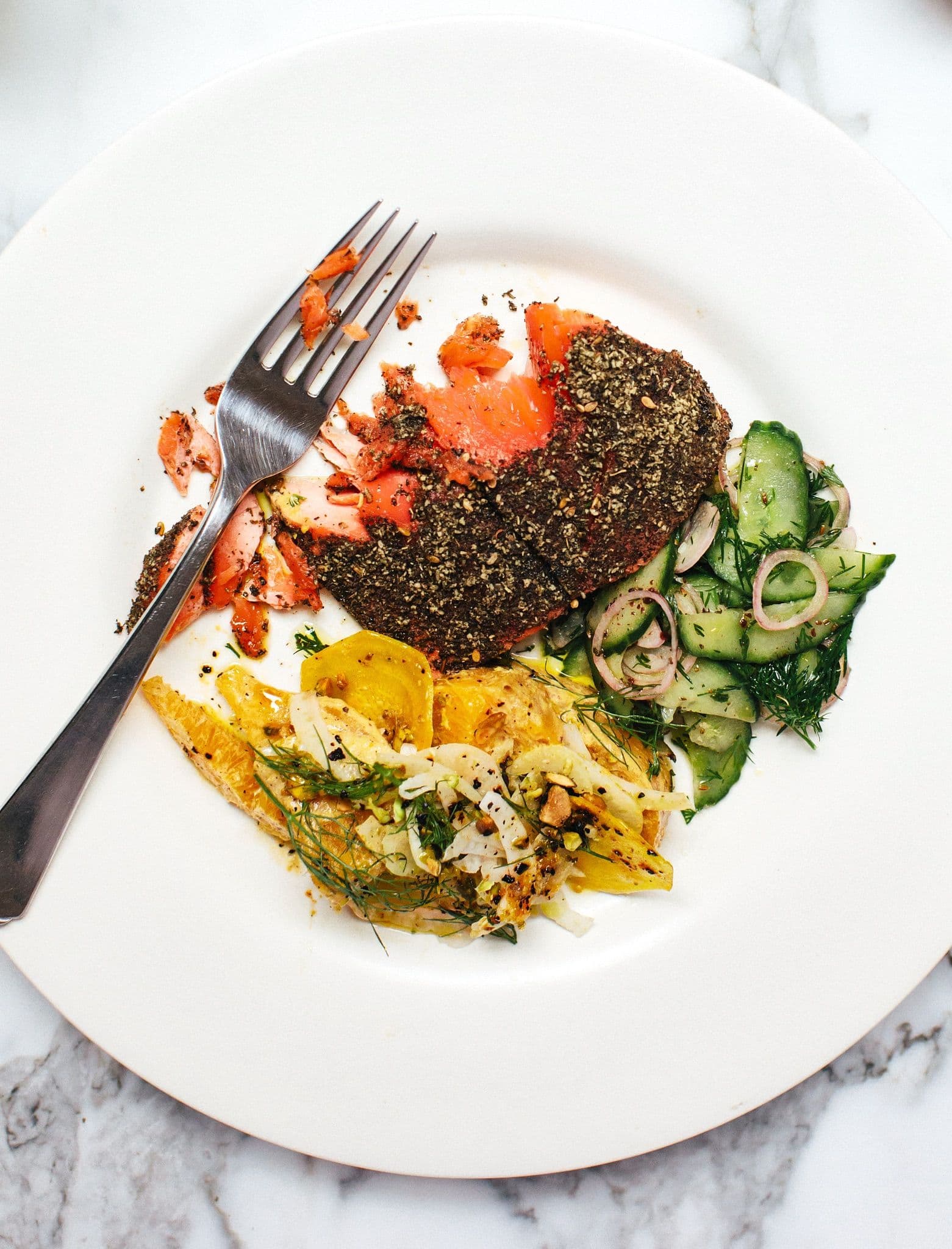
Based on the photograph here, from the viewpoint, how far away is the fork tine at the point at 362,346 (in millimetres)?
3186

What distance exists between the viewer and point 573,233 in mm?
3279

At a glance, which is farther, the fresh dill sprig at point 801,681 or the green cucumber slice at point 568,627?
the green cucumber slice at point 568,627

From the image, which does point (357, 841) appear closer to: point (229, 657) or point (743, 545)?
point (229, 657)

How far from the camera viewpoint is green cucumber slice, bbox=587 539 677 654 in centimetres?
316

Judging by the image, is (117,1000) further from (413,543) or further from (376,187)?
(376,187)

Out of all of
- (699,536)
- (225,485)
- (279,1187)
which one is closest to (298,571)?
(225,485)

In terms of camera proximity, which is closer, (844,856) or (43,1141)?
(844,856)

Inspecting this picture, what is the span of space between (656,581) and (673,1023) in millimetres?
1712

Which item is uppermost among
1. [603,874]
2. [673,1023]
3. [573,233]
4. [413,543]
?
[573,233]

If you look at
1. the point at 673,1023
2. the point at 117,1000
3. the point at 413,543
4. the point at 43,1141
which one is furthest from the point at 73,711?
the point at 673,1023

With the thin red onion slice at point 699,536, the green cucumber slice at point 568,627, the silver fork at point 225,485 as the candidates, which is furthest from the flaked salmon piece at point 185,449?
the thin red onion slice at point 699,536

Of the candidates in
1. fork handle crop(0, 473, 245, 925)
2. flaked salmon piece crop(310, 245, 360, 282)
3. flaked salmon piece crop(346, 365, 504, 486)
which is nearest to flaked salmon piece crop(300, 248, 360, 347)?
flaked salmon piece crop(310, 245, 360, 282)

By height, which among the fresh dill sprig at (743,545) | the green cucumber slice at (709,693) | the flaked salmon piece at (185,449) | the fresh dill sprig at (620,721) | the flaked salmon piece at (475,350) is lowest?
Result: the flaked salmon piece at (185,449)

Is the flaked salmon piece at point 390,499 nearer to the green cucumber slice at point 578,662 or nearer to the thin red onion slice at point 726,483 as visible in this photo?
the green cucumber slice at point 578,662
